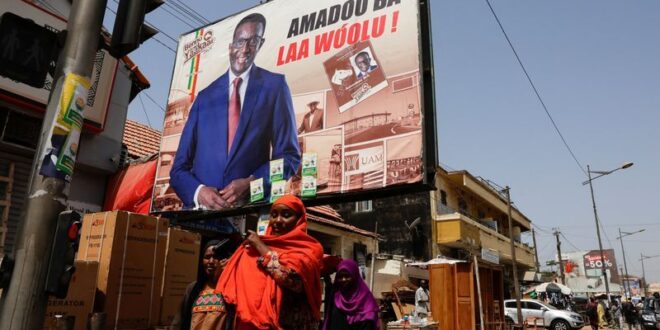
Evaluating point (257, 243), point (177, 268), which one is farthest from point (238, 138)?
point (257, 243)

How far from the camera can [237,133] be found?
7398 millimetres

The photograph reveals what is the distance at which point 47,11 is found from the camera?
26.0ft

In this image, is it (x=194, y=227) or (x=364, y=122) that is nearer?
(x=364, y=122)

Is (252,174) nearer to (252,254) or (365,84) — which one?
(365,84)

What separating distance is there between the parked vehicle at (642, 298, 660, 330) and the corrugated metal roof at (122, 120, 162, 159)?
1749cm

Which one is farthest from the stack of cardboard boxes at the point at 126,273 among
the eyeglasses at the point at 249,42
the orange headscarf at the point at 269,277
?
the eyeglasses at the point at 249,42

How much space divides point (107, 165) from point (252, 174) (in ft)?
12.3

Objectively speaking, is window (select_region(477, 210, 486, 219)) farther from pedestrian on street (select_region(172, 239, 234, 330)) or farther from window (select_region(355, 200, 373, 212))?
pedestrian on street (select_region(172, 239, 234, 330))

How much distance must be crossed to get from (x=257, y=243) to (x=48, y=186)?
6.77 feet

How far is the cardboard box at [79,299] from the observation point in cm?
407

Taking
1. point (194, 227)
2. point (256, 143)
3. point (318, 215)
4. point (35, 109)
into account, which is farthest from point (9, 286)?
A: point (318, 215)

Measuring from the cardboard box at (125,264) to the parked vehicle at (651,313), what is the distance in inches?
694

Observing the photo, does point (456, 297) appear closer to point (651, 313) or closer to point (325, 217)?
point (325, 217)

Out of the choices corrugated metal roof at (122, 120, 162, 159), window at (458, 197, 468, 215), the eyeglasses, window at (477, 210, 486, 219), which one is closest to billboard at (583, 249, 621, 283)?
window at (477, 210, 486, 219)
